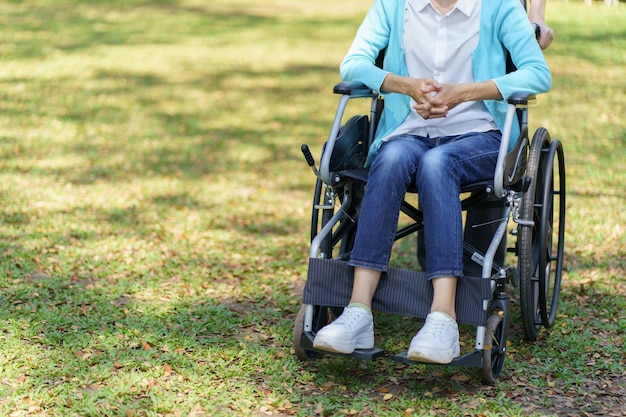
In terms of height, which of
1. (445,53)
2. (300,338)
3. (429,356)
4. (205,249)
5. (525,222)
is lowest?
(205,249)

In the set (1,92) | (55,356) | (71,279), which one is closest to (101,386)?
(55,356)

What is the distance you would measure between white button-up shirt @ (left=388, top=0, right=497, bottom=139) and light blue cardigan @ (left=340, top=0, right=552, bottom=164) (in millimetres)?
31

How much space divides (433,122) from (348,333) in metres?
0.99

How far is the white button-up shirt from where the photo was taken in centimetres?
343

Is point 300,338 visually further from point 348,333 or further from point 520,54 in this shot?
point 520,54

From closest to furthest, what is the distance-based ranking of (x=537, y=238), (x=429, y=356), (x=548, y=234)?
(x=429, y=356), (x=537, y=238), (x=548, y=234)

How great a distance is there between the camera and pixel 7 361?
3.27m

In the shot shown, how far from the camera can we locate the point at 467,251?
336 centimetres

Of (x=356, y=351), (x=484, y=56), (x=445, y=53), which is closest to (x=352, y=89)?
(x=445, y=53)

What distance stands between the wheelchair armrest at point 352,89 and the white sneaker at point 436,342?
95 cm

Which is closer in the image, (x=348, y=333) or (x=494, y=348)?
(x=348, y=333)

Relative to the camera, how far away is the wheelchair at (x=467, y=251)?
3.06 meters

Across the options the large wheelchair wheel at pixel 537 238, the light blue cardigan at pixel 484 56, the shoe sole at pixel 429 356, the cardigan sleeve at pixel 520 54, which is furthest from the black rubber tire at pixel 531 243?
the shoe sole at pixel 429 356

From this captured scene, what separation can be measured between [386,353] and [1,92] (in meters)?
6.56
